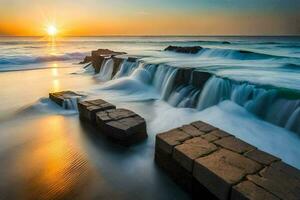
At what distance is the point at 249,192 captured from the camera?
7.04 ft

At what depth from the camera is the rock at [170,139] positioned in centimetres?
319

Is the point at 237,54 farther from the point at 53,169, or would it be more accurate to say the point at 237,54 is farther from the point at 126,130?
the point at 53,169

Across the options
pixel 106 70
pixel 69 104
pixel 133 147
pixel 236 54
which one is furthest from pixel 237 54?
pixel 133 147

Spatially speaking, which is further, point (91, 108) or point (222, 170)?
point (91, 108)

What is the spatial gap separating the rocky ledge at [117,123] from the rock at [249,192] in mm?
2253

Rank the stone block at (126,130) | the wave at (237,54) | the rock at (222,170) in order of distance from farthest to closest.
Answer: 1. the wave at (237,54)
2. the stone block at (126,130)
3. the rock at (222,170)

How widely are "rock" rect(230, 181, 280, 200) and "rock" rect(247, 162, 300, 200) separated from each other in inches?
2.6

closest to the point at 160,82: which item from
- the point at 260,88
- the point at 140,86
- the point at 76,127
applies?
the point at 140,86

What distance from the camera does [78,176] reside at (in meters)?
3.30

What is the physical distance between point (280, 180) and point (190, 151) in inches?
40.5

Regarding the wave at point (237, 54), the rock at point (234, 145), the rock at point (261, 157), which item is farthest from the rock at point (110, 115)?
the wave at point (237, 54)

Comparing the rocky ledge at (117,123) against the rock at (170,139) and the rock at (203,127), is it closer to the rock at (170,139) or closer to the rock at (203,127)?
the rock at (170,139)

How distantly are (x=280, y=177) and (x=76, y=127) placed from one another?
4.18m

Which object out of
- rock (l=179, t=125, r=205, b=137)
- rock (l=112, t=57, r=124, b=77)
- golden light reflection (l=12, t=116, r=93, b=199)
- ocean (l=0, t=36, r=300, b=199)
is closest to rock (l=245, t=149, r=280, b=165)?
rock (l=179, t=125, r=205, b=137)
